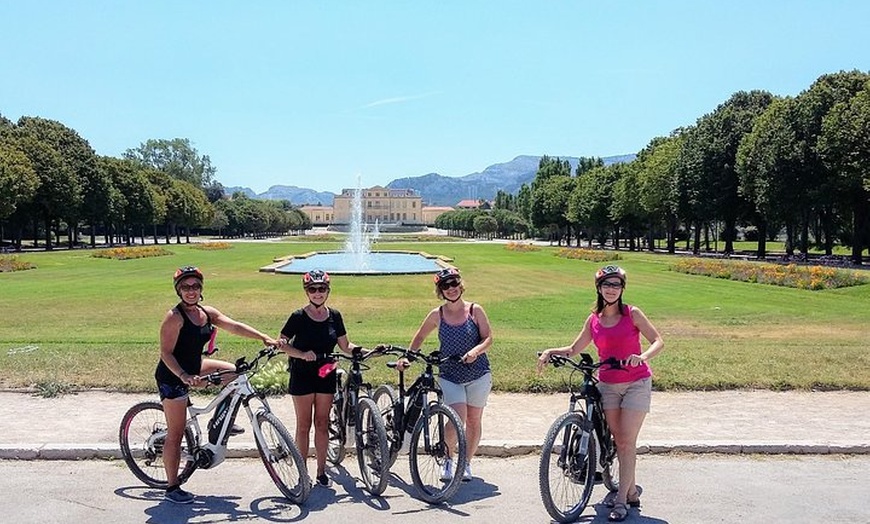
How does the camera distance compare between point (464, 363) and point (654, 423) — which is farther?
point (654, 423)

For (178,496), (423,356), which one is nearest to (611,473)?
(423,356)

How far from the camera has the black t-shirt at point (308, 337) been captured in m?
6.58

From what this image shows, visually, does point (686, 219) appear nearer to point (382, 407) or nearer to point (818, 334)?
point (818, 334)

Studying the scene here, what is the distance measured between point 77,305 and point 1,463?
683 inches

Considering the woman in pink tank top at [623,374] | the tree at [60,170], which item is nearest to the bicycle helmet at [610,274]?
the woman in pink tank top at [623,374]

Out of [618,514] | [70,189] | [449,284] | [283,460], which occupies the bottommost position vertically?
[618,514]

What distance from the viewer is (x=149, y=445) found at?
22.3 ft

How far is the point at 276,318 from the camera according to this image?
19484 mm

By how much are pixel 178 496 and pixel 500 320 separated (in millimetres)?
14361

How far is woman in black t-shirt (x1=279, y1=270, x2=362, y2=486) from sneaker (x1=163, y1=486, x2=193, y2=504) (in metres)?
1.07

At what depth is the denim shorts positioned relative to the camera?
6613mm

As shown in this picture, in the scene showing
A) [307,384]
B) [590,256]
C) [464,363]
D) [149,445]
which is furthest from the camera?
[590,256]

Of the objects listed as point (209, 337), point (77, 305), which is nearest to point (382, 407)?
point (209, 337)

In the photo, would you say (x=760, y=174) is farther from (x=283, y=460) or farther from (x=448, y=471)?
(x=283, y=460)
